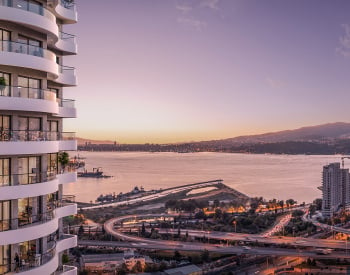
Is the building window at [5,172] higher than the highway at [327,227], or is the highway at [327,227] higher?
the building window at [5,172]

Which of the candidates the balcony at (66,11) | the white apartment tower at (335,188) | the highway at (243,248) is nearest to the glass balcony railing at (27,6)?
the balcony at (66,11)

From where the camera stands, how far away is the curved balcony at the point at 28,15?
4105mm

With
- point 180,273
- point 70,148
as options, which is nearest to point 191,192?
point 180,273

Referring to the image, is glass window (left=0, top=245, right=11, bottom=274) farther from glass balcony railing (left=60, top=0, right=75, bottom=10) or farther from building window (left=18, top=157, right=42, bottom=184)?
glass balcony railing (left=60, top=0, right=75, bottom=10)

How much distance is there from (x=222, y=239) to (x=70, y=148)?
2002 cm

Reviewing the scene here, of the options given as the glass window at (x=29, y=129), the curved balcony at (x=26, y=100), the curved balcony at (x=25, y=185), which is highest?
the curved balcony at (x=26, y=100)

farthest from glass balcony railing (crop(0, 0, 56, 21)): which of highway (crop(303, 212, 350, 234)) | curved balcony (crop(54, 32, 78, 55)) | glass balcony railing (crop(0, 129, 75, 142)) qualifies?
highway (crop(303, 212, 350, 234))

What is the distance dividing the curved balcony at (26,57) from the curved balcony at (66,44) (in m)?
0.85

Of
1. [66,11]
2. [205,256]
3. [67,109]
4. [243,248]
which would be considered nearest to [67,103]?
[67,109]

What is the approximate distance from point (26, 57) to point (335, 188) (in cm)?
3679

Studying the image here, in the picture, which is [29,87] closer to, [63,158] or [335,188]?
[63,158]

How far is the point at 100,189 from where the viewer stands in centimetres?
5575

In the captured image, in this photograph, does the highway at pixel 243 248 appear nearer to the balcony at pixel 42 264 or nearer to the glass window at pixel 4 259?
the balcony at pixel 42 264

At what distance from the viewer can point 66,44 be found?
553 centimetres
